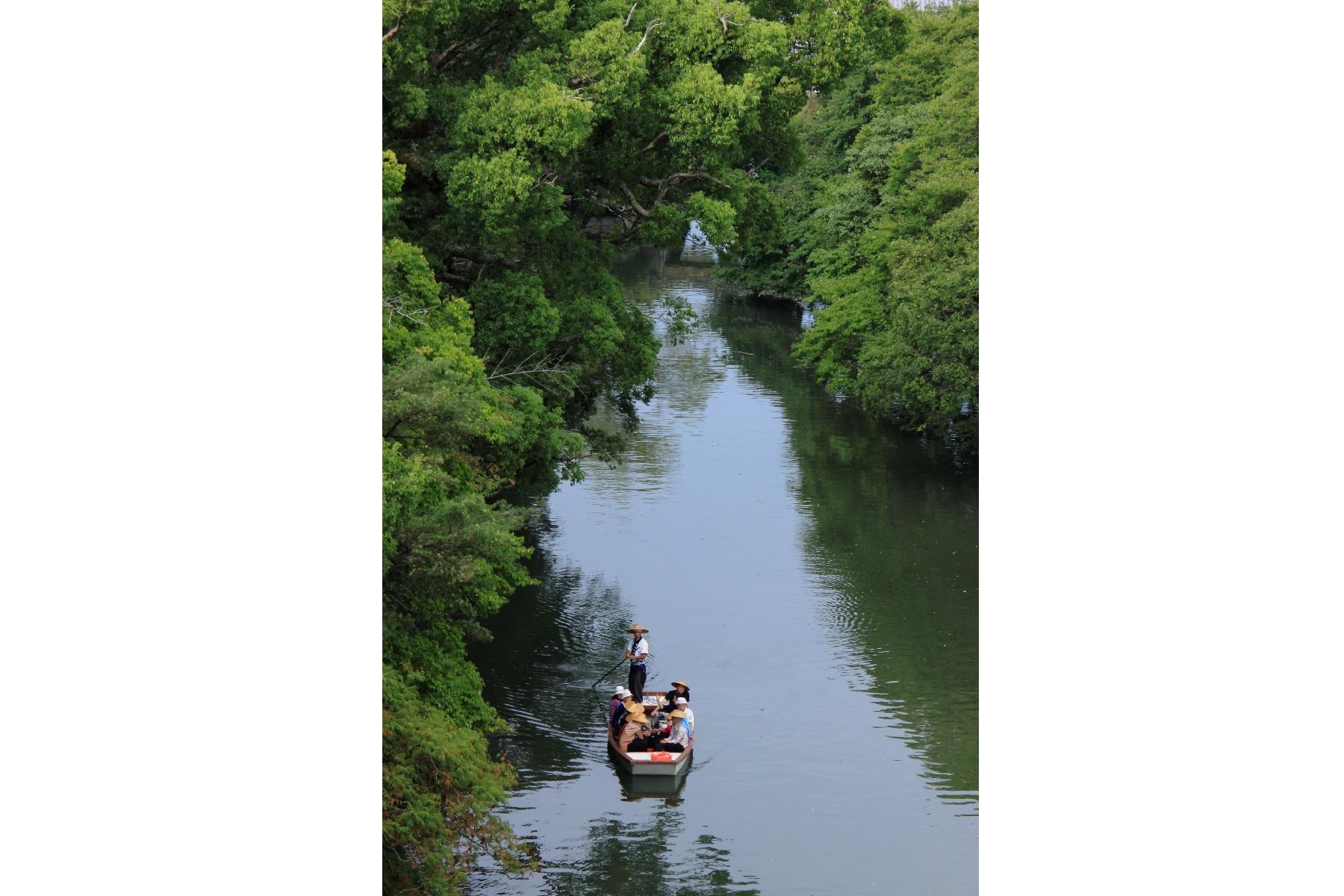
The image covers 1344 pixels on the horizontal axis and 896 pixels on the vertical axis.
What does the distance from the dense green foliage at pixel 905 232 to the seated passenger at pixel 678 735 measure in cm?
1051

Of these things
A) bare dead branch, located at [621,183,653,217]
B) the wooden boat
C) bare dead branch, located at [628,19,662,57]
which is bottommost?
the wooden boat

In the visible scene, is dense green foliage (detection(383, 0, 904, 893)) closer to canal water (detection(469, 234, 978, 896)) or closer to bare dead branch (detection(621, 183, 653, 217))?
bare dead branch (detection(621, 183, 653, 217))

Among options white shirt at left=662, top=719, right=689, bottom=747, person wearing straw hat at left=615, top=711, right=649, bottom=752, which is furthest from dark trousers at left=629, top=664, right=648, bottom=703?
white shirt at left=662, top=719, right=689, bottom=747

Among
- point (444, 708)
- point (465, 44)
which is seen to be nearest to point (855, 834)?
point (444, 708)

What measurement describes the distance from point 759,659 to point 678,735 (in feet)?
13.3

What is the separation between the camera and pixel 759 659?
917 inches

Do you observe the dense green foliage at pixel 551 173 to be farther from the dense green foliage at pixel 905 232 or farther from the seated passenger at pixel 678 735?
the dense green foliage at pixel 905 232

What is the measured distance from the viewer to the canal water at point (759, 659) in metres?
17.2

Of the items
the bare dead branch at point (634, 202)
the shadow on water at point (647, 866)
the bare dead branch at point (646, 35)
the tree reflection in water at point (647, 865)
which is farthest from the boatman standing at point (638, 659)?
the bare dead branch at point (646, 35)

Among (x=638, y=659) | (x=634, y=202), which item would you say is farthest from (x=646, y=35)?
(x=638, y=659)

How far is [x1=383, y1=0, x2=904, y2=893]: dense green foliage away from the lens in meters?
19.9

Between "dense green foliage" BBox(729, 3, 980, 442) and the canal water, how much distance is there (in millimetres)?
1924
